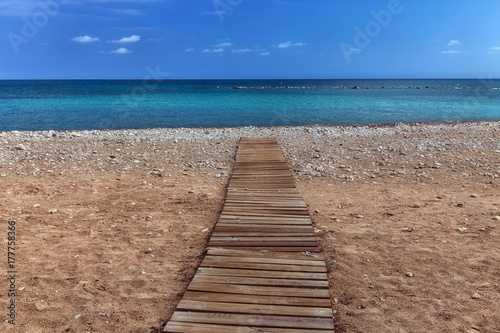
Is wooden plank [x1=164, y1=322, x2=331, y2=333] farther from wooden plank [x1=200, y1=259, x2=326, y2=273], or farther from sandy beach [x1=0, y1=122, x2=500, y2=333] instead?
wooden plank [x1=200, y1=259, x2=326, y2=273]

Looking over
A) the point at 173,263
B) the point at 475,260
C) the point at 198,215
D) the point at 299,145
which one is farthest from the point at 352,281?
the point at 299,145

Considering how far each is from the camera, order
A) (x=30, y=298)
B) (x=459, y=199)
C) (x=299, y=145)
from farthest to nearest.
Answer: (x=299, y=145), (x=459, y=199), (x=30, y=298)

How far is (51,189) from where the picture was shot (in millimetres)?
9031

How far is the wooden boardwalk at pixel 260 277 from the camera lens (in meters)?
4.05

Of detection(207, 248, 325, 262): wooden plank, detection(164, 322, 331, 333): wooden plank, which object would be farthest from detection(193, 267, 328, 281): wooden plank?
detection(164, 322, 331, 333): wooden plank

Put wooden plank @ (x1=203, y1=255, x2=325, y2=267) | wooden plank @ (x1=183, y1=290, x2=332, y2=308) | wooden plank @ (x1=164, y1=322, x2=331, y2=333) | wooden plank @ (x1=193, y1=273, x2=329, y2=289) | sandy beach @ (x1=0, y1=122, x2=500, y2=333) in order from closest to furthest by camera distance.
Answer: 1. wooden plank @ (x1=164, y1=322, x2=331, y2=333)
2. wooden plank @ (x1=183, y1=290, x2=332, y2=308)
3. sandy beach @ (x1=0, y1=122, x2=500, y2=333)
4. wooden plank @ (x1=193, y1=273, x2=329, y2=289)
5. wooden plank @ (x1=203, y1=255, x2=325, y2=267)

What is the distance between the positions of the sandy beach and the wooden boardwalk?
0.27 m

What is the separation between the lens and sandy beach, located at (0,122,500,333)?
4.48 meters

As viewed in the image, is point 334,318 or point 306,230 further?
point 306,230

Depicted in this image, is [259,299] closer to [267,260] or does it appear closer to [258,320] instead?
[258,320]

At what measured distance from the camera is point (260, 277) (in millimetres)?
4926

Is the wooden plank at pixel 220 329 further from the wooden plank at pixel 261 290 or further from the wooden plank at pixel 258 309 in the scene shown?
the wooden plank at pixel 261 290

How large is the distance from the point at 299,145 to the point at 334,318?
438 inches

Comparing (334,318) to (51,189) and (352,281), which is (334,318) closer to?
(352,281)
